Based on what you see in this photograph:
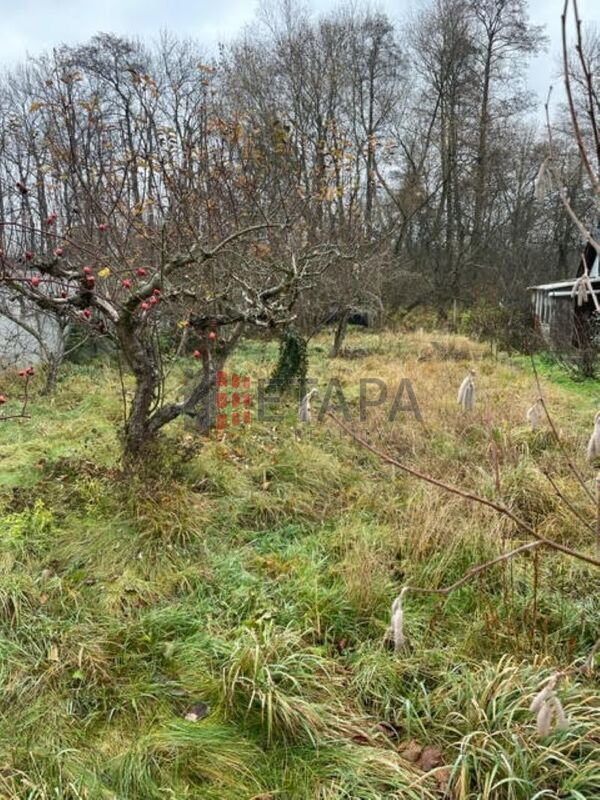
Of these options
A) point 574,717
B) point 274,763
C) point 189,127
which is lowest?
point 274,763

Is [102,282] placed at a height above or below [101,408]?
above

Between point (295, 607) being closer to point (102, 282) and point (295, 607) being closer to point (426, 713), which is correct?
point (426, 713)

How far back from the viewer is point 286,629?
8.45ft

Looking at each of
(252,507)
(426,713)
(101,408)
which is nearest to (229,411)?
(101,408)

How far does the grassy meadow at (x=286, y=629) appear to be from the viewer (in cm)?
187

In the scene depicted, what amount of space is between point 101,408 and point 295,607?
501 cm

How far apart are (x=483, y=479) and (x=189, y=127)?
479cm

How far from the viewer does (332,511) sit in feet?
13.3

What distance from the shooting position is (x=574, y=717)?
1884 millimetres

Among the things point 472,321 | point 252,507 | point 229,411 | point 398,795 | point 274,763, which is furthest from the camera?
Answer: point 472,321

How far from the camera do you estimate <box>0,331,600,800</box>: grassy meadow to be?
6.13 ft

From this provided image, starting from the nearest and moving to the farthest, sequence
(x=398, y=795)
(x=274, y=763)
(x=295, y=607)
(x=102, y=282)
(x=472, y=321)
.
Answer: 1. (x=398, y=795)
2. (x=274, y=763)
3. (x=295, y=607)
4. (x=102, y=282)
5. (x=472, y=321)

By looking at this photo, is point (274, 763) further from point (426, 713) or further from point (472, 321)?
point (472, 321)

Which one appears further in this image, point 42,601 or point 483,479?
point 483,479
